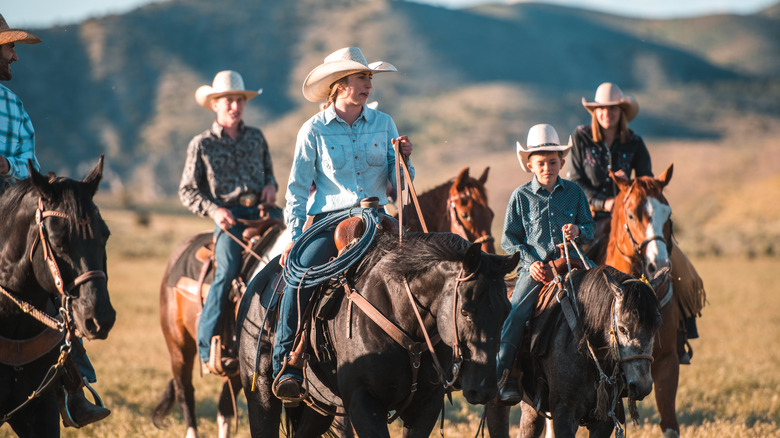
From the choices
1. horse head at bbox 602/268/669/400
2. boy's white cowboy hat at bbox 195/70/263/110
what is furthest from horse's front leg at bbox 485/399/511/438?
boy's white cowboy hat at bbox 195/70/263/110

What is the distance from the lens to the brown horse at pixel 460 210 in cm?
839

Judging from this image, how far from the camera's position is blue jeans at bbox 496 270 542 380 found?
20.0 feet

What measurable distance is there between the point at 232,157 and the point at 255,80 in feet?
595

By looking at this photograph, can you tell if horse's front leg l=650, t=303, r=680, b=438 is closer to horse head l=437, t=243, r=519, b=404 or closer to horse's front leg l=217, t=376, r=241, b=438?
horse head l=437, t=243, r=519, b=404

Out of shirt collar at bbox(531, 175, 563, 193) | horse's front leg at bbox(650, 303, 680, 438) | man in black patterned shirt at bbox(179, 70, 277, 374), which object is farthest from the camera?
man in black patterned shirt at bbox(179, 70, 277, 374)

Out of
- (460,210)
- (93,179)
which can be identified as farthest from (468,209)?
(93,179)

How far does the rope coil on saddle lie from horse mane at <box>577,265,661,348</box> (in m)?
1.64

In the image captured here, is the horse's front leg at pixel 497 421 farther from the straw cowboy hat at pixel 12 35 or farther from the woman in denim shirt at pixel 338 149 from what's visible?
the straw cowboy hat at pixel 12 35

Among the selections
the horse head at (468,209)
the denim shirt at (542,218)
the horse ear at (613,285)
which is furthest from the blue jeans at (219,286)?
the horse ear at (613,285)

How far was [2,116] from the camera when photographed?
5.70 metres

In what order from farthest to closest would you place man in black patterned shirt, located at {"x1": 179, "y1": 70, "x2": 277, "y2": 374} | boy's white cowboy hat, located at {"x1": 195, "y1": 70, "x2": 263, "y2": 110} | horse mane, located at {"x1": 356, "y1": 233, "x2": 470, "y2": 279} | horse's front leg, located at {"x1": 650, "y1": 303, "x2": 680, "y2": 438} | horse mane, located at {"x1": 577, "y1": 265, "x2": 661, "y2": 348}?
1. boy's white cowboy hat, located at {"x1": 195, "y1": 70, "x2": 263, "y2": 110}
2. man in black patterned shirt, located at {"x1": 179, "y1": 70, "x2": 277, "y2": 374}
3. horse's front leg, located at {"x1": 650, "y1": 303, "x2": 680, "y2": 438}
4. horse mane, located at {"x1": 577, "y1": 265, "x2": 661, "y2": 348}
5. horse mane, located at {"x1": 356, "y1": 233, "x2": 470, "y2": 279}

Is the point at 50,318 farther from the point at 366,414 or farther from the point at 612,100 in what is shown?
the point at 612,100

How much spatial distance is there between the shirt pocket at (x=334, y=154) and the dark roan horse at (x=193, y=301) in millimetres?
2145

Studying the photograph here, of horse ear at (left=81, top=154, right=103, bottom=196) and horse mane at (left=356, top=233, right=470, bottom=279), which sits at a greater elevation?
horse ear at (left=81, top=154, right=103, bottom=196)
